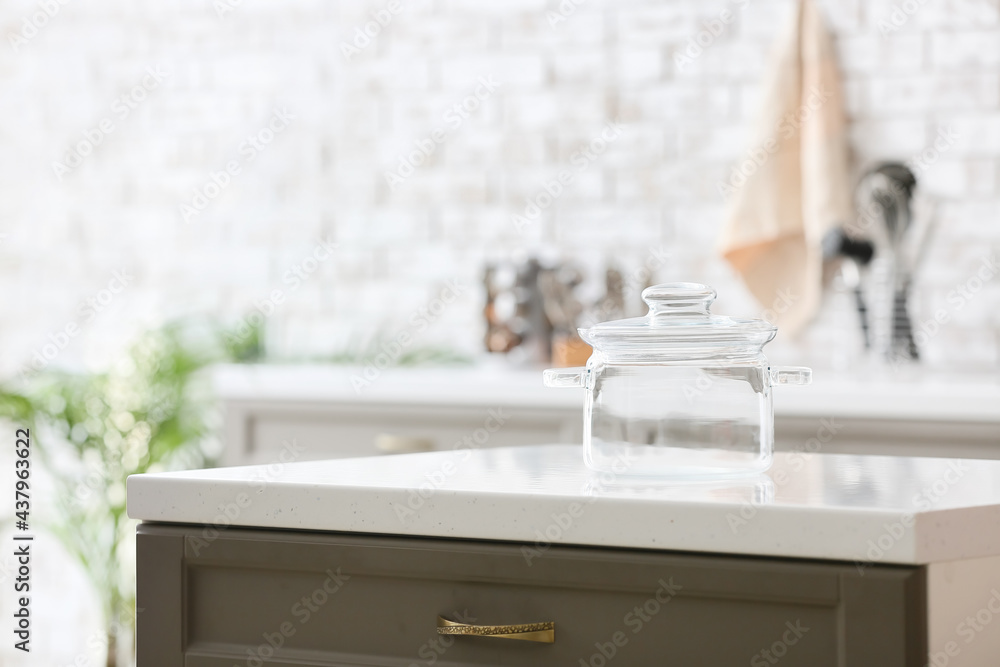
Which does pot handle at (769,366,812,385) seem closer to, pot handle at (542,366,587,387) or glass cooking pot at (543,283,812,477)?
glass cooking pot at (543,283,812,477)

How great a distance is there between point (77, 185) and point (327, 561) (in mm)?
3204

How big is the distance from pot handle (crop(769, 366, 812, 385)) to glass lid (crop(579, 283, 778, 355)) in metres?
0.04

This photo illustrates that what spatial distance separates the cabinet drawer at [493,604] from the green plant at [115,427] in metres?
2.24

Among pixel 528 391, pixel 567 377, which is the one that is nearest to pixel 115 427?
pixel 528 391

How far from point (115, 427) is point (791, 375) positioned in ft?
8.34

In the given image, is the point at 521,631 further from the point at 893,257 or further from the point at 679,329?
the point at 893,257

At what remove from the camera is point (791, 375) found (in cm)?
104

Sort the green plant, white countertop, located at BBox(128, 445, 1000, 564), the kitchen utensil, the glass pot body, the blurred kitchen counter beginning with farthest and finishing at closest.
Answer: the green plant, the kitchen utensil, the blurred kitchen counter, the glass pot body, white countertop, located at BBox(128, 445, 1000, 564)

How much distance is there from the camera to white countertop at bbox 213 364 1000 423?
217 centimetres

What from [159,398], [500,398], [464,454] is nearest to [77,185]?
[159,398]

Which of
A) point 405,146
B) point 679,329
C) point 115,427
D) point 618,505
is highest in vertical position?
point 405,146

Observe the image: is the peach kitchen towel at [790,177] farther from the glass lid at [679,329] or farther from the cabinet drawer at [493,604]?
the cabinet drawer at [493,604]

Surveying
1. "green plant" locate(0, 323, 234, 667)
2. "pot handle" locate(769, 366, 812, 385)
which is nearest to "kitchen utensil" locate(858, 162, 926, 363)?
"pot handle" locate(769, 366, 812, 385)

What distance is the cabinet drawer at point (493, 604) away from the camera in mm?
864
